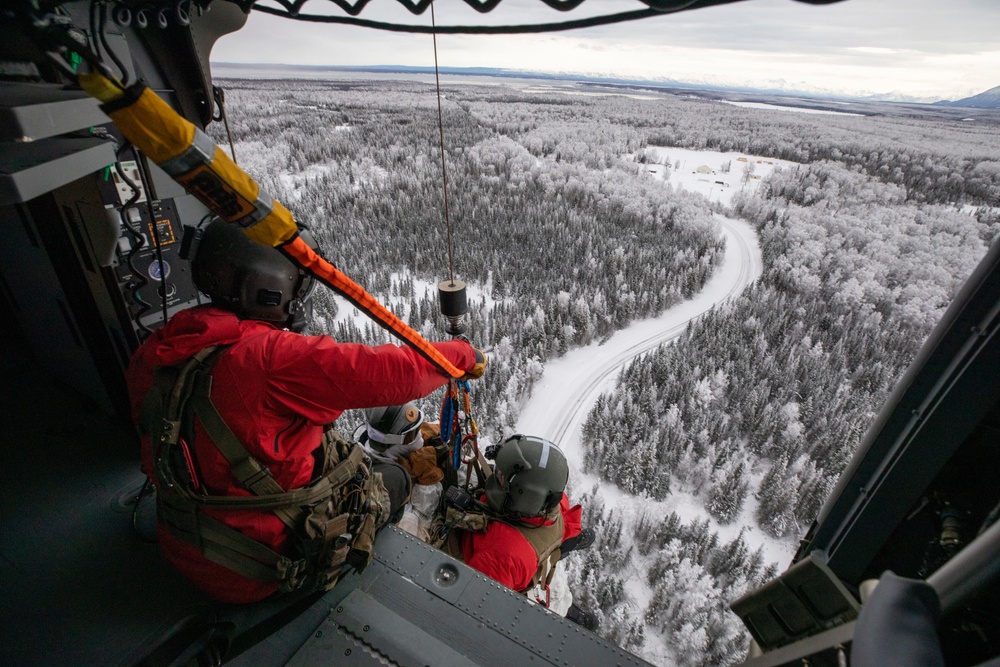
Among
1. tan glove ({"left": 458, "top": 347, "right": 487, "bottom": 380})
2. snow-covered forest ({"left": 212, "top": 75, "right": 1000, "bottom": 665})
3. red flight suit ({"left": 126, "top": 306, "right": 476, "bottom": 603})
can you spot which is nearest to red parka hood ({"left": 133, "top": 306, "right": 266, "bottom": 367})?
red flight suit ({"left": 126, "top": 306, "right": 476, "bottom": 603})

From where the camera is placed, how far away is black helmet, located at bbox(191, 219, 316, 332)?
6.48 feet

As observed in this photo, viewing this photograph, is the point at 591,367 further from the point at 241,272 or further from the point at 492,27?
the point at 492,27

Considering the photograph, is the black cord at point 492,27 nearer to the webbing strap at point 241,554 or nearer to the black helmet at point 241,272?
the black helmet at point 241,272

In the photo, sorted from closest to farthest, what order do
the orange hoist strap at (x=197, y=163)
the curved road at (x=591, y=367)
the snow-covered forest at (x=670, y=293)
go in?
the orange hoist strap at (x=197, y=163) < the snow-covered forest at (x=670, y=293) < the curved road at (x=591, y=367)

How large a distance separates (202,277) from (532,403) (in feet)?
19.8

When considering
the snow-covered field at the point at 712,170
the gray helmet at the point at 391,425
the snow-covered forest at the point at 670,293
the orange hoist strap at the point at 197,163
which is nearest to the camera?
the orange hoist strap at the point at 197,163

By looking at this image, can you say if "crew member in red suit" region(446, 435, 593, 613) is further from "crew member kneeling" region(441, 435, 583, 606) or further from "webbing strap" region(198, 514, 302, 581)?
"webbing strap" region(198, 514, 302, 581)

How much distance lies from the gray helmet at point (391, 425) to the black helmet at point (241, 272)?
6.68 feet

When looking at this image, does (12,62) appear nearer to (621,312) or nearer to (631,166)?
(621,312)

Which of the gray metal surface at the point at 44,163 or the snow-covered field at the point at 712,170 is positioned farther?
the snow-covered field at the point at 712,170

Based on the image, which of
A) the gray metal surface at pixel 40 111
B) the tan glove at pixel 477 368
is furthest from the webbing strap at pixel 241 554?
the gray metal surface at pixel 40 111

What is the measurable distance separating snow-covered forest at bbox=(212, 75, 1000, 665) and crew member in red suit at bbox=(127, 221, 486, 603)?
3.70 metres

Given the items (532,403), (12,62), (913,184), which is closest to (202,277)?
(12,62)

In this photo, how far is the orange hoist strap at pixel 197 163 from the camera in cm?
122
